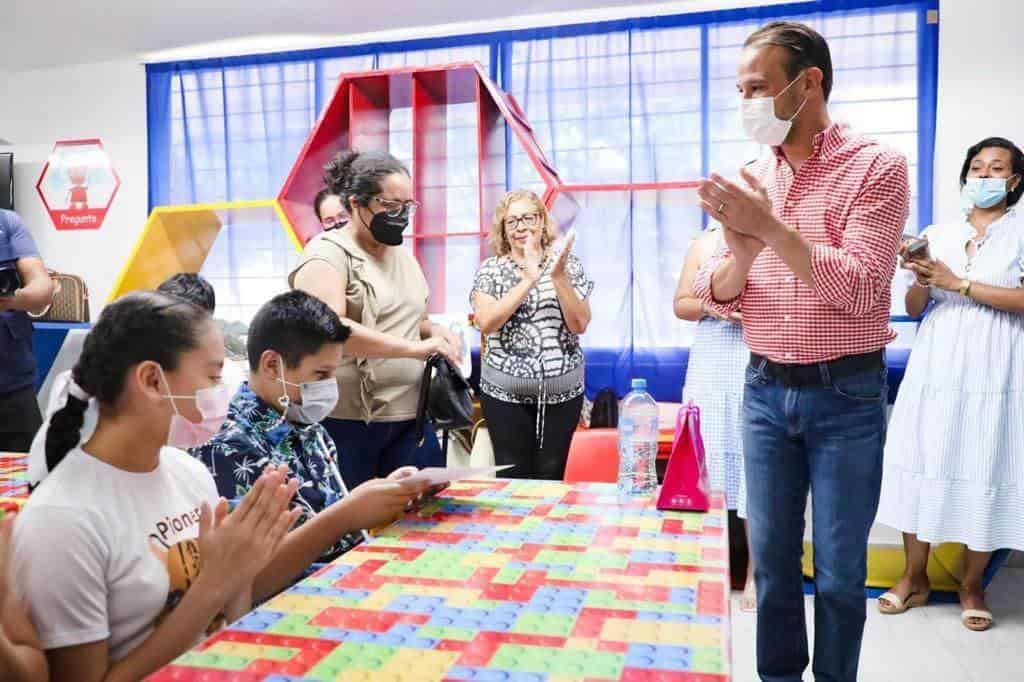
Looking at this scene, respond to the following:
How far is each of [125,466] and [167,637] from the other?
0.21 meters

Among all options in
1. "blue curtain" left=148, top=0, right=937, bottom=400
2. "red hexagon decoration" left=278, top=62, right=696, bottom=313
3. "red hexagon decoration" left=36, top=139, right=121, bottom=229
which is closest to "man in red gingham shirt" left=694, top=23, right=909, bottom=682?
"blue curtain" left=148, top=0, right=937, bottom=400

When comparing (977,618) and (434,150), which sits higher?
(434,150)

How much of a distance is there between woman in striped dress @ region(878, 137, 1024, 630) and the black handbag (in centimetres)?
162

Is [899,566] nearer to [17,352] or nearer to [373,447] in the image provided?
[373,447]

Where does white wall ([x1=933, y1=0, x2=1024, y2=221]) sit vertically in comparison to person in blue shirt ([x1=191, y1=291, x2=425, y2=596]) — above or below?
above

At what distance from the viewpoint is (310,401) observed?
160cm

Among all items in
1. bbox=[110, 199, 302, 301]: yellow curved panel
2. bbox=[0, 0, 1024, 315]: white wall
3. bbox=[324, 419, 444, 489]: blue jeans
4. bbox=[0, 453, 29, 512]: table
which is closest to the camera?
bbox=[0, 453, 29, 512]: table

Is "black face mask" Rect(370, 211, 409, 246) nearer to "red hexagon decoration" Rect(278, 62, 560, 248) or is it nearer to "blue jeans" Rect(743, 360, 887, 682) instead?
"blue jeans" Rect(743, 360, 887, 682)

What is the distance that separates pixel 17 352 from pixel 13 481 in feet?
1.83

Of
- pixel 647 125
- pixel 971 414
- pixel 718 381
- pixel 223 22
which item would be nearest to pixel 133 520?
pixel 718 381

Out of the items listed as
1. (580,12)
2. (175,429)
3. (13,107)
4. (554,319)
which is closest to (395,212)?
(554,319)

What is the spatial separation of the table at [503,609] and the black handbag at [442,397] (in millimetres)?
484

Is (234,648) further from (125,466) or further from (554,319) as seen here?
(554,319)

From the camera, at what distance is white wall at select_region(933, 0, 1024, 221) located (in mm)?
3410
